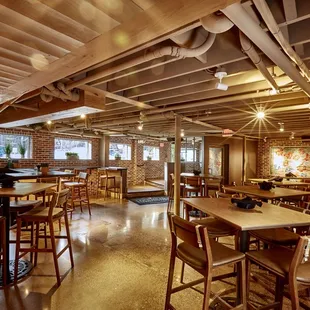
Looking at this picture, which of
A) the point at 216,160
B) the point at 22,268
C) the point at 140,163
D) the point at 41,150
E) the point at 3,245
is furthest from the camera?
the point at 140,163

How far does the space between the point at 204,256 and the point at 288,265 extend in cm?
60

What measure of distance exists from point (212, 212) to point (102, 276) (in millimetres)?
1621

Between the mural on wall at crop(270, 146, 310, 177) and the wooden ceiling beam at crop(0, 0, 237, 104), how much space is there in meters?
9.07

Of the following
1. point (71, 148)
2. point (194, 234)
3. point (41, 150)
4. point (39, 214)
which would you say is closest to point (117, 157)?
point (71, 148)

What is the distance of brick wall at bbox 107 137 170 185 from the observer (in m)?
10.0

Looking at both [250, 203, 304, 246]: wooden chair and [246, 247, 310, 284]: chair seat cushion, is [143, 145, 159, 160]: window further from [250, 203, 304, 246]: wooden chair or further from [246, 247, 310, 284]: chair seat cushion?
[246, 247, 310, 284]: chair seat cushion

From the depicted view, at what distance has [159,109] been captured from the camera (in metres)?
4.46

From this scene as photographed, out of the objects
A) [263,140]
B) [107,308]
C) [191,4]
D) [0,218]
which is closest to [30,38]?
[191,4]

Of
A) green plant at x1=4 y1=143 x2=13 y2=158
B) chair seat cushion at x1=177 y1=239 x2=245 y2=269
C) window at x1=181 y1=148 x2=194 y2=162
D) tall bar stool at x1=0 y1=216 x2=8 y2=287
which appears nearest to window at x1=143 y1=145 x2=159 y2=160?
window at x1=181 y1=148 x2=194 y2=162

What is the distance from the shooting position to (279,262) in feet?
5.58

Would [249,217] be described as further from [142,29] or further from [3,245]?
[3,245]

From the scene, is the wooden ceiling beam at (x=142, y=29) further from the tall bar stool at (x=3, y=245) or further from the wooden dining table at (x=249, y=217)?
the tall bar stool at (x=3, y=245)

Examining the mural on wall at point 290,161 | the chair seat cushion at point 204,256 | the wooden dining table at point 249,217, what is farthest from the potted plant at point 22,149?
the mural on wall at point 290,161

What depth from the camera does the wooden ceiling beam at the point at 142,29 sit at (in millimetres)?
1224
